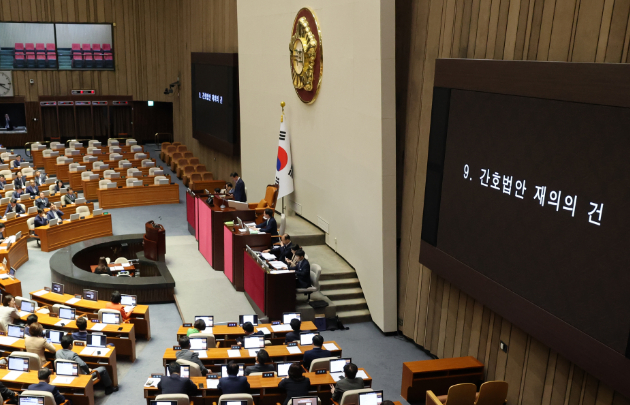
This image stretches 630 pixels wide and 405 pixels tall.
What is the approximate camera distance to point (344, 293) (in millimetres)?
12133

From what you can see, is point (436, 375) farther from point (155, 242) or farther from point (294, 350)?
point (155, 242)

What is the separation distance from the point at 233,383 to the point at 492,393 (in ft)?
10.6

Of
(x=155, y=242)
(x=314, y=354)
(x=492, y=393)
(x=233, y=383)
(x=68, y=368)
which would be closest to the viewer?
(x=233, y=383)

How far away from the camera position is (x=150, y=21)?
27.2 m

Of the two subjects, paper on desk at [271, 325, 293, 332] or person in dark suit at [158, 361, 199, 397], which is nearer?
person in dark suit at [158, 361, 199, 397]

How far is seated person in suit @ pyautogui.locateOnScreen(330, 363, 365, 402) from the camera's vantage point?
7.80m

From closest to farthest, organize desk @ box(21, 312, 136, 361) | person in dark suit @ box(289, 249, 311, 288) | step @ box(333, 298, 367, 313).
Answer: desk @ box(21, 312, 136, 361)
person in dark suit @ box(289, 249, 311, 288)
step @ box(333, 298, 367, 313)

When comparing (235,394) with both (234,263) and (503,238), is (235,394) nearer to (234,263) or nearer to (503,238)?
(503,238)

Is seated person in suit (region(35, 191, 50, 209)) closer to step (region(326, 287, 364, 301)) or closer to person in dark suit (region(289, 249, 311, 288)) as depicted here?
person in dark suit (region(289, 249, 311, 288))

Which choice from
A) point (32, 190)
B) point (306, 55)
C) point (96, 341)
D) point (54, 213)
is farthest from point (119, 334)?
point (32, 190)

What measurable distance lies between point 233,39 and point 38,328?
1269 centimetres

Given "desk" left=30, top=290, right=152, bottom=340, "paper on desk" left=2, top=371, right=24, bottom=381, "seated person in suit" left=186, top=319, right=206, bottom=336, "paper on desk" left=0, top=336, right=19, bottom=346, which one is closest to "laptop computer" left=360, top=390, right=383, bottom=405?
"seated person in suit" left=186, top=319, right=206, bottom=336

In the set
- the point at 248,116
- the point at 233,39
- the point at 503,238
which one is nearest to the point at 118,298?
the point at 503,238

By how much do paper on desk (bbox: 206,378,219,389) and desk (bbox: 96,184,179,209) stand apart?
12532 mm
